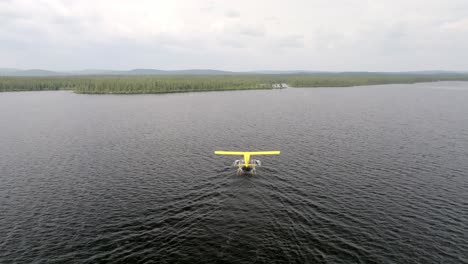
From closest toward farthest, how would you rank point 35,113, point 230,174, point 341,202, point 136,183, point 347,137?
point 341,202, point 136,183, point 230,174, point 347,137, point 35,113

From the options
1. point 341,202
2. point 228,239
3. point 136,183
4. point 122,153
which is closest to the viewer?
point 228,239

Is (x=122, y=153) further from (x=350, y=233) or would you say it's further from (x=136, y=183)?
(x=350, y=233)

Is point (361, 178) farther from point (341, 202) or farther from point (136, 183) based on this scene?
point (136, 183)

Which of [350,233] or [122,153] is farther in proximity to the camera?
[122,153]

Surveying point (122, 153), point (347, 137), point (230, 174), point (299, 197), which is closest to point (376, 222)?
point (299, 197)

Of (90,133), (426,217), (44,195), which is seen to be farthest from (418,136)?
(90,133)

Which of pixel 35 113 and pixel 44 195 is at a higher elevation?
pixel 35 113
